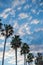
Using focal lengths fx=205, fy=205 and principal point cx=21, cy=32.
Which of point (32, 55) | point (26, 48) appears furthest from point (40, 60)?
point (32, 55)

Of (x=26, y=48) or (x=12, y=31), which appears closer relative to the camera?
(x=12, y=31)

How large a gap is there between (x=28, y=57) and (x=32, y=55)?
15.3 ft

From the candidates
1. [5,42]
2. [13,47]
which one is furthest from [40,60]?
[5,42]

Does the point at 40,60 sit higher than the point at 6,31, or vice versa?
the point at 6,31

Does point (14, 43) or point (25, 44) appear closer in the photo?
point (14, 43)

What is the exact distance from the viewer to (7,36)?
72938 mm

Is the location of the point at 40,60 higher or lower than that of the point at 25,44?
lower

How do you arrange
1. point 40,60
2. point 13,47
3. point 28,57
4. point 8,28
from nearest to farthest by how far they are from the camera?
point 8,28
point 13,47
point 40,60
point 28,57

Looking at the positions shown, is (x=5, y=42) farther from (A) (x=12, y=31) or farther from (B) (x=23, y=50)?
(B) (x=23, y=50)

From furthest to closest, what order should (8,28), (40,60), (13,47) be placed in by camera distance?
(40,60) < (13,47) < (8,28)

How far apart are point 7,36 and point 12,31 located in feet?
8.26

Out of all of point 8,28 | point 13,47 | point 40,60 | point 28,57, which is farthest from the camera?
point 28,57

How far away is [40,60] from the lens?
294ft

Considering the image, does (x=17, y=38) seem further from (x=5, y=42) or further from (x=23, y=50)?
(x=23, y=50)
